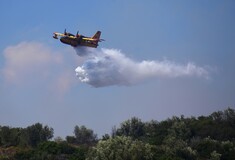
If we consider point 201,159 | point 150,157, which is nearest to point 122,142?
point 150,157

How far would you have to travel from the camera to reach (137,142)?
2869 inches

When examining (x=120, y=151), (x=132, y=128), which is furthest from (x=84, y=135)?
(x=120, y=151)

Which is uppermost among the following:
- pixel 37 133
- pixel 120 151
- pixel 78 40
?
pixel 78 40

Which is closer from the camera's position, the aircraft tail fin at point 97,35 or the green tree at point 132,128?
the aircraft tail fin at point 97,35

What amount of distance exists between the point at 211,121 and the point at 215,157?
4466cm

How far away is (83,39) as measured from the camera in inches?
3282

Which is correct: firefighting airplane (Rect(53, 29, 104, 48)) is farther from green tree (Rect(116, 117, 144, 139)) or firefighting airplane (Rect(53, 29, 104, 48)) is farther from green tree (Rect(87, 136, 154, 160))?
green tree (Rect(116, 117, 144, 139))

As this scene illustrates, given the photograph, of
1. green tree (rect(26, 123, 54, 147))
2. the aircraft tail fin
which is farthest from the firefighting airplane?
green tree (rect(26, 123, 54, 147))

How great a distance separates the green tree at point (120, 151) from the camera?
69188 mm

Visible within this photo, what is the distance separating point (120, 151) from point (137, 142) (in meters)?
4.14

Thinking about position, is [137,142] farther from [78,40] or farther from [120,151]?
[78,40]

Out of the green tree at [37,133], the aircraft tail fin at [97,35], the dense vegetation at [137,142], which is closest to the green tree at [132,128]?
the dense vegetation at [137,142]

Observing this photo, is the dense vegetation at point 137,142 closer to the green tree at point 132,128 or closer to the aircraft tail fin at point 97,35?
the green tree at point 132,128

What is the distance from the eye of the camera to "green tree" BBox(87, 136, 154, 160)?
227ft
